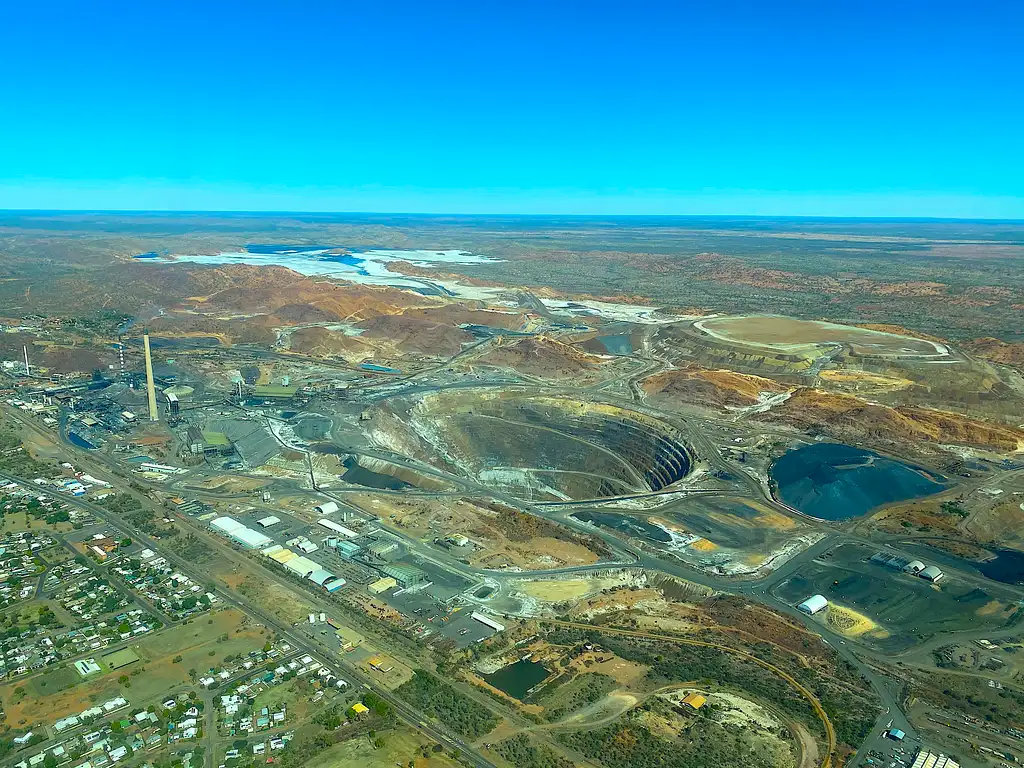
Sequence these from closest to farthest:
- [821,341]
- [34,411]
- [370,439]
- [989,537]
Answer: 1. [989,537]
2. [370,439]
3. [34,411]
4. [821,341]

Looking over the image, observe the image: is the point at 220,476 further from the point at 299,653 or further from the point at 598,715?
the point at 598,715

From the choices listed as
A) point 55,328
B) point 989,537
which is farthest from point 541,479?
point 55,328

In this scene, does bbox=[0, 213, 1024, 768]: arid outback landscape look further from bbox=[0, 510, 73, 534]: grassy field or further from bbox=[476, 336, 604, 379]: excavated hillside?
bbox=[476, 336, 604, 379]: excavated hillside

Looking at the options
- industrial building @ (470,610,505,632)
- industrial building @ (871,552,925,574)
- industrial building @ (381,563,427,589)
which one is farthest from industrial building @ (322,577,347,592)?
industrial building @ (871,552,925,574)

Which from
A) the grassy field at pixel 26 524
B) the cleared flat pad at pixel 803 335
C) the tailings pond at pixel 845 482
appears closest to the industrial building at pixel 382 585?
the grassy field at pixel 26 524

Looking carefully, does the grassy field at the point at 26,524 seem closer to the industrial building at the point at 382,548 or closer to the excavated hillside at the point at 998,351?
the industrial building at the point at 382,548

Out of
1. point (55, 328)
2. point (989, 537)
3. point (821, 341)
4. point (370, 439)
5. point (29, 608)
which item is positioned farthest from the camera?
point (55, 328)
